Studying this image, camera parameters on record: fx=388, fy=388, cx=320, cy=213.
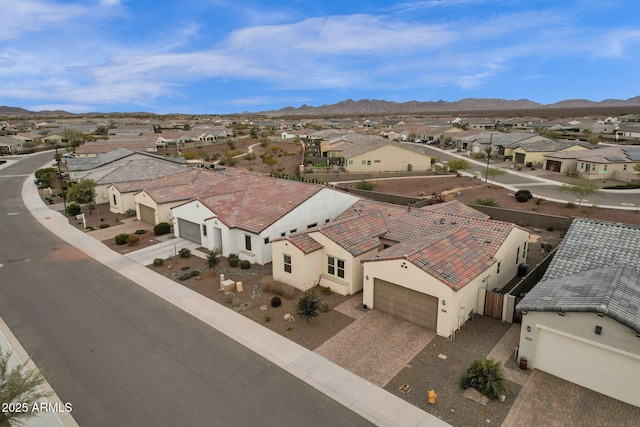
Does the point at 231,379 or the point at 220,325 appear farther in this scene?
the point at 220,325

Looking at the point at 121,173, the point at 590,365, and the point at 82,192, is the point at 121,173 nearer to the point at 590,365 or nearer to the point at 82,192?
the point at 82,192

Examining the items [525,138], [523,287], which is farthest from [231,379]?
[525,138]

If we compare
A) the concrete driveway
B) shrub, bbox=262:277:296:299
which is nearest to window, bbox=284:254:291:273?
shrub, bbox=262:277:296:299

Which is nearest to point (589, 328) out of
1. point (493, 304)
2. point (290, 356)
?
point (493, 304)

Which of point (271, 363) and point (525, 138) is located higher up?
point (525, 138)

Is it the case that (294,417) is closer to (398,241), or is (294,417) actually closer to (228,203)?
(398,241)

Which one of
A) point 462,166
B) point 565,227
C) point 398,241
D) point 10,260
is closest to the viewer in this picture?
point 398,241

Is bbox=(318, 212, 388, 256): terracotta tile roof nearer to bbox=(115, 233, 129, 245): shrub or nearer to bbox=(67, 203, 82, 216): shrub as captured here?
bbox=(115, 233, 129, 245): shrub

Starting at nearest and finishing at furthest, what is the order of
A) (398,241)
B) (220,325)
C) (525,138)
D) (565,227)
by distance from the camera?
(220,325) → (398,241) → (565,227) → (525,138)
